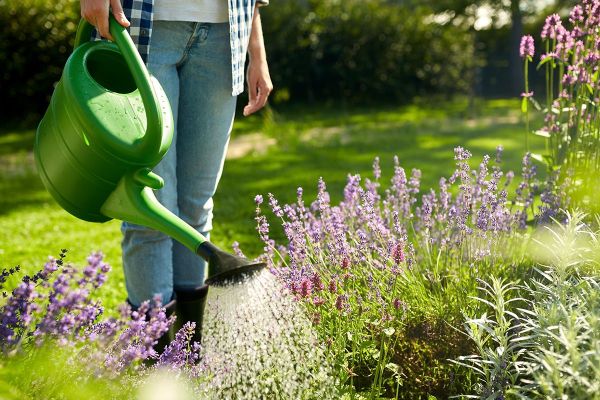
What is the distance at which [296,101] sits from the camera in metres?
12.2

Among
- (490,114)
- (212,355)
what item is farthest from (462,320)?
(490,114)

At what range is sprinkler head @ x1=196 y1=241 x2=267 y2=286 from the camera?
1745 millimetres

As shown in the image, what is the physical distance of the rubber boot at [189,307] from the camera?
253 centimetres

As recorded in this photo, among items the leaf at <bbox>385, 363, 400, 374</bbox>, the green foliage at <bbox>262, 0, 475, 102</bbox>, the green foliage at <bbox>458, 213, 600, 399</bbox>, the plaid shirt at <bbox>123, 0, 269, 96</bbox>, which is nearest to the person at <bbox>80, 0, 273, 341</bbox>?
the plaid shirt at <bbox>123, 0, 269, 96</bbox>

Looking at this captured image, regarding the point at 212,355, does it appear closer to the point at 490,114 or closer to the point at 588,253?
the point at 588,253

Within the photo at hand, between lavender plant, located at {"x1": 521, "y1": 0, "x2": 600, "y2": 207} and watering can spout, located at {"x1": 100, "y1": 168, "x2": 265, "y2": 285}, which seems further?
lavender plant, located at {"x1": 521, "y1": 0, "x2": 600, "y2": 207}

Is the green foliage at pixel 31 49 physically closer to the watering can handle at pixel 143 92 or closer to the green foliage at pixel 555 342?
the watering can handle at pixel 143 92

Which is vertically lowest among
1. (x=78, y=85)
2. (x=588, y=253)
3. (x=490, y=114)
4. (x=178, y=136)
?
(x=490, y=114)

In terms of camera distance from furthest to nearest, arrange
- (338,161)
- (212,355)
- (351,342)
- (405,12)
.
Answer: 1. (405,12)
2. (338,161)
3. (351,342)
4. (212,355)

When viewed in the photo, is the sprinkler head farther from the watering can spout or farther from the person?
the person

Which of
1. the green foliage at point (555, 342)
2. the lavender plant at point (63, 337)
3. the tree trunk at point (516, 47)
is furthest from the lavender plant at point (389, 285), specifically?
the tree trunk at point (516, 47)

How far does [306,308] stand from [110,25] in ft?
3.14

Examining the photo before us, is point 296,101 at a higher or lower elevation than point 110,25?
lower

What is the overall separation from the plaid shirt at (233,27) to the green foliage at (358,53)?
9.16 meters
